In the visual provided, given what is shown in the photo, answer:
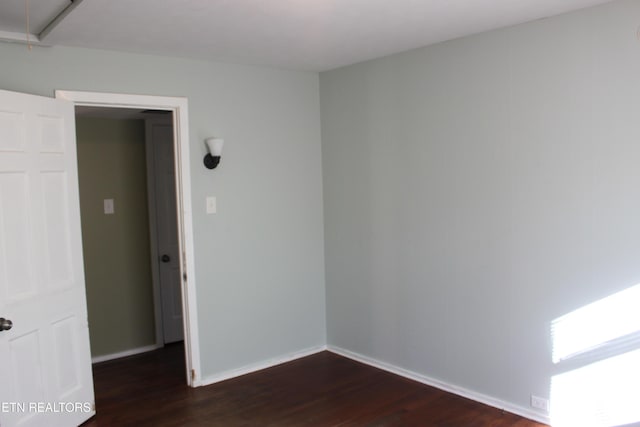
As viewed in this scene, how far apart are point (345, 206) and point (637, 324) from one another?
224cm

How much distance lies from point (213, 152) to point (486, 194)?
1.89 meters

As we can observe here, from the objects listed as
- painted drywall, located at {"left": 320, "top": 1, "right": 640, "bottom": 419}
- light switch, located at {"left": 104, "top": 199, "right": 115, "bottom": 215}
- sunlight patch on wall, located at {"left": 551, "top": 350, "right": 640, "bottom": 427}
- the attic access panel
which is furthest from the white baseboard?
sunlight patch on wall, located at {"left": 551, "top": 350, "right": 640, "bottom": 427}

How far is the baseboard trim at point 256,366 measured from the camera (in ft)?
12.8

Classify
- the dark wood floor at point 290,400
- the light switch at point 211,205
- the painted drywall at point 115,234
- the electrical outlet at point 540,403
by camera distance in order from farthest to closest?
1. the painted drywall at point 115,234
2. the light switch at point 211,205
3. the dark wood floor at point 290,400
4. the electrical outlet at point 540,403

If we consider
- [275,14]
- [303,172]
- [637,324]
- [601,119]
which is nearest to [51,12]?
[275,14]

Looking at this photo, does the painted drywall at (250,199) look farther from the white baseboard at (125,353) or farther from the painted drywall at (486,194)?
the white baseboard at (125,353)

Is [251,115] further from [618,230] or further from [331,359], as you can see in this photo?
[618,230]

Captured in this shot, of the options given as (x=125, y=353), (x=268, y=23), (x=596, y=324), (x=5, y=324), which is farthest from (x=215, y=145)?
(x=596, y=324)

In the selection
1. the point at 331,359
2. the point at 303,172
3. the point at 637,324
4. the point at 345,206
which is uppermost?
the point at 303,172

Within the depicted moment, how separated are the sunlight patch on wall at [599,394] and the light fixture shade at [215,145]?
2610mm

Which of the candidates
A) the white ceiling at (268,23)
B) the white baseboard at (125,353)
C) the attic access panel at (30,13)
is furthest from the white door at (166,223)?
the attic access panel at (30,13)

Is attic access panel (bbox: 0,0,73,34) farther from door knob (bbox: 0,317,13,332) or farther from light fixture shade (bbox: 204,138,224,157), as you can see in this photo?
door knob (bbox: 0,317,13,332)

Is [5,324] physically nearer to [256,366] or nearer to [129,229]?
[256,366]

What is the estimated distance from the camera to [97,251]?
462 cm
